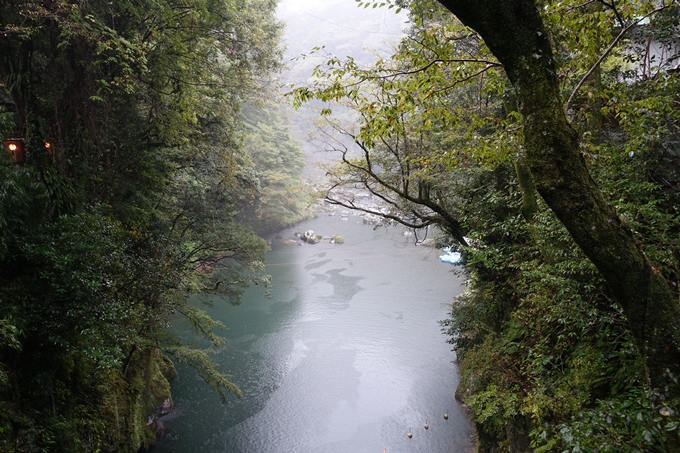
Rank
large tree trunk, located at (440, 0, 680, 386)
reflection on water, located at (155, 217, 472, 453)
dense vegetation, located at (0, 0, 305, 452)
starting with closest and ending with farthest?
large tree trunk, located at (440, 0, 680, 386) < dense vegetation, located at (0, 0, 305, 452) < reflection on water, located at (155, 217, 472, 453)

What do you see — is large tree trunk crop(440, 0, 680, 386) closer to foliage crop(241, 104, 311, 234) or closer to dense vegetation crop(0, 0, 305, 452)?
dense vegetation crop(0, 0, 305, 452)

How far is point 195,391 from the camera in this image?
10070 millimetres

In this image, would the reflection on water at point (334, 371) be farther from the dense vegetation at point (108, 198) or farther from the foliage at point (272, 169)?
the foliage at point (272, 169)

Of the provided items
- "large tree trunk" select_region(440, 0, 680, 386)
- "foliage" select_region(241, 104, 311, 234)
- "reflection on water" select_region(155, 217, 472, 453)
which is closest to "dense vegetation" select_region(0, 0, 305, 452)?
"reflection on water" select_region(155, 217, 472, 453)

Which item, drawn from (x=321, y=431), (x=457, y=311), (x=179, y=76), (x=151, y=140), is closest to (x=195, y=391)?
(x=321, y=431)

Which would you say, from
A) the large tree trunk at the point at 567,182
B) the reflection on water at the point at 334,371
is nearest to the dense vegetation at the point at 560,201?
the large tree trunk at the point at 567,182

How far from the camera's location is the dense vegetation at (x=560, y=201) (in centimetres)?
193

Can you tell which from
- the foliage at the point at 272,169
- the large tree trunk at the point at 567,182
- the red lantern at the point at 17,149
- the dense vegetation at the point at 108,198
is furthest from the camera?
the foliage at the point at 272,169

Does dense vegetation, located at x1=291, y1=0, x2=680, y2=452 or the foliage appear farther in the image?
the foliage

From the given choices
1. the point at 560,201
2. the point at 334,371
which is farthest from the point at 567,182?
the point at 334,371

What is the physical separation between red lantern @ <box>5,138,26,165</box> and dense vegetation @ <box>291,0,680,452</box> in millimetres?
4568

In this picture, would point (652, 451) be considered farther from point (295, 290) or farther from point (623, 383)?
point (295, 290)

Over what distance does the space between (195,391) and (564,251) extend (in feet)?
31.8

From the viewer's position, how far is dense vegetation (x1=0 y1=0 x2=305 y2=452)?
4062mm
